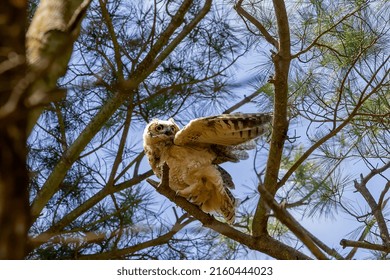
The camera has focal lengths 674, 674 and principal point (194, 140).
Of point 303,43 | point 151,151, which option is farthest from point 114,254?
point 303,43

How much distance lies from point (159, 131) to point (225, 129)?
303mm

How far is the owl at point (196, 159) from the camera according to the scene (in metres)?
2.29

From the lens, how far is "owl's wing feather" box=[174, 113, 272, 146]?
2080 mm

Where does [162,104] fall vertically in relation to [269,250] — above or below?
above

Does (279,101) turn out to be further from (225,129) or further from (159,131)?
(159,131)

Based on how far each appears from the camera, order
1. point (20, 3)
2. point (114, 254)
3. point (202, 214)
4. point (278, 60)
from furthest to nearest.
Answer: point (114, 254), point (202, 214), point (278, 60), point (20, 3)

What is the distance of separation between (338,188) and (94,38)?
1088mm

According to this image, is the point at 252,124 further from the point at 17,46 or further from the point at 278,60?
the point at 17,46

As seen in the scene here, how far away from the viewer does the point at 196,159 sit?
230 centimetres

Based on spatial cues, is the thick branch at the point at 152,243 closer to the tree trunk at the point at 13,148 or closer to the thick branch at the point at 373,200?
the thick branch at the point at 373,200

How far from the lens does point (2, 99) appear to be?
568mm

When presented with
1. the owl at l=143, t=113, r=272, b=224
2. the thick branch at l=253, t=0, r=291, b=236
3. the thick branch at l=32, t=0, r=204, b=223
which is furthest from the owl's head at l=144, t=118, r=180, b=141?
the thick branch at l=253, t=0, r=291, b=236

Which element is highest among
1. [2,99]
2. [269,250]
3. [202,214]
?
[202,214]

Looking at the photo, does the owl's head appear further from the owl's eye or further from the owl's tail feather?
the owl's tail feather
